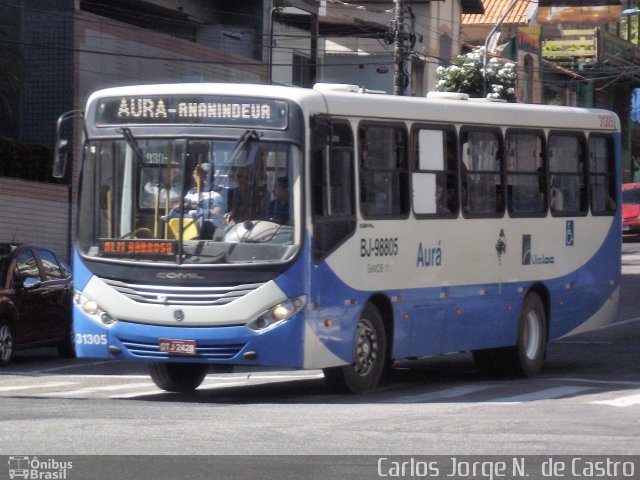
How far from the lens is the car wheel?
18.8 meters

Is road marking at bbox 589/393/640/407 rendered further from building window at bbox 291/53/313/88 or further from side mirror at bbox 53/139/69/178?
building window at bbox 291/53/313/88

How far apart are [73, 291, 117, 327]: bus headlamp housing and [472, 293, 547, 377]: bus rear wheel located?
5.47 metres

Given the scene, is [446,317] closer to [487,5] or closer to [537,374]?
[537,374]

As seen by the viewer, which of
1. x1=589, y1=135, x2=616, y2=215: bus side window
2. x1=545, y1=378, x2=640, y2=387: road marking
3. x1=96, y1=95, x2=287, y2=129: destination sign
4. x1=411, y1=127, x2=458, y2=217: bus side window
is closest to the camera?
x1=96, y1=95, x2=287, y2=129: destination sign

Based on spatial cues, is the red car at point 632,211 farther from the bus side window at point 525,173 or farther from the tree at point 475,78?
the bus side window at point 525,173

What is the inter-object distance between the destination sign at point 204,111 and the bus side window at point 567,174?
16.9 ft

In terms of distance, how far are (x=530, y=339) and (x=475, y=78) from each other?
23.8 m

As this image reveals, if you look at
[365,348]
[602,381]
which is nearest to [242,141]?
[365,348]

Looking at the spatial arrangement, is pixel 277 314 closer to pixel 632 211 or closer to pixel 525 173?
pixel 525 173

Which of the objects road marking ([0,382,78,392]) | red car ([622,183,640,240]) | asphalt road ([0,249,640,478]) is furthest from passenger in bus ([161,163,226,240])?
red car ([622,183,640,240])

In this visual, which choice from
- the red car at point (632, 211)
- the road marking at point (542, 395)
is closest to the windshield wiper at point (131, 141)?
the road marking at point (542, 395)

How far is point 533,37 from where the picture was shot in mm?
60156

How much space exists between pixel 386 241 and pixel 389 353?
119 centimetres
